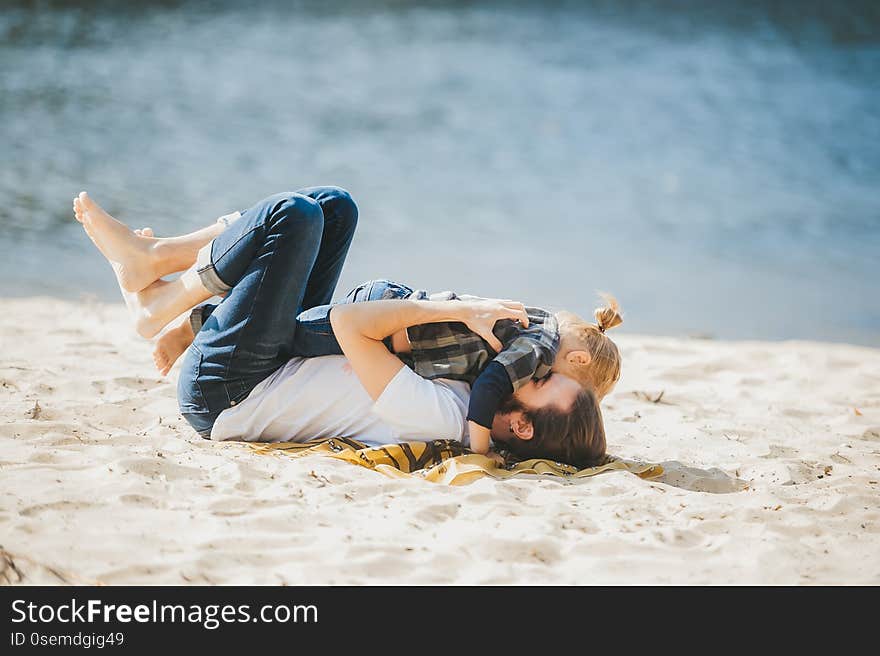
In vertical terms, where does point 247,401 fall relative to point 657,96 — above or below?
below

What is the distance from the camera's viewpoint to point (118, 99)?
40.3 ft

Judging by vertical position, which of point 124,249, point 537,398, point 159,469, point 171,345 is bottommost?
point 159,469

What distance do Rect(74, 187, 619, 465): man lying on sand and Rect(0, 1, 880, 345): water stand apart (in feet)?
12.1

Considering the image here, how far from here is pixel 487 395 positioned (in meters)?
2.99

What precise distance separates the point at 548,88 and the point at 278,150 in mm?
5000

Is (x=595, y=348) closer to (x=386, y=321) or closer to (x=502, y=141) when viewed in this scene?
(x=386, y=321)

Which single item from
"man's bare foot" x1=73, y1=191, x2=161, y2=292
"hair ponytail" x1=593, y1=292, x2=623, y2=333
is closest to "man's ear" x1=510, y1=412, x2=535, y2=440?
"hair ponytail" x1=593, y1=292, x2=623, y2=333

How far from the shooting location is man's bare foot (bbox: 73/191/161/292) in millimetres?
3514

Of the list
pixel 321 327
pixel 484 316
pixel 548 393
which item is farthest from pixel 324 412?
pixel 548 393

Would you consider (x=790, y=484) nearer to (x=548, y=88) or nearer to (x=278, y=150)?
(x=278, y=150)

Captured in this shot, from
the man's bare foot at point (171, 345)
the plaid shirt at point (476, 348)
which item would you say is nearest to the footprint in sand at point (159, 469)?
the man's bare foot at point (171, 345)

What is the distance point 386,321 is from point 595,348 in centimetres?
73
